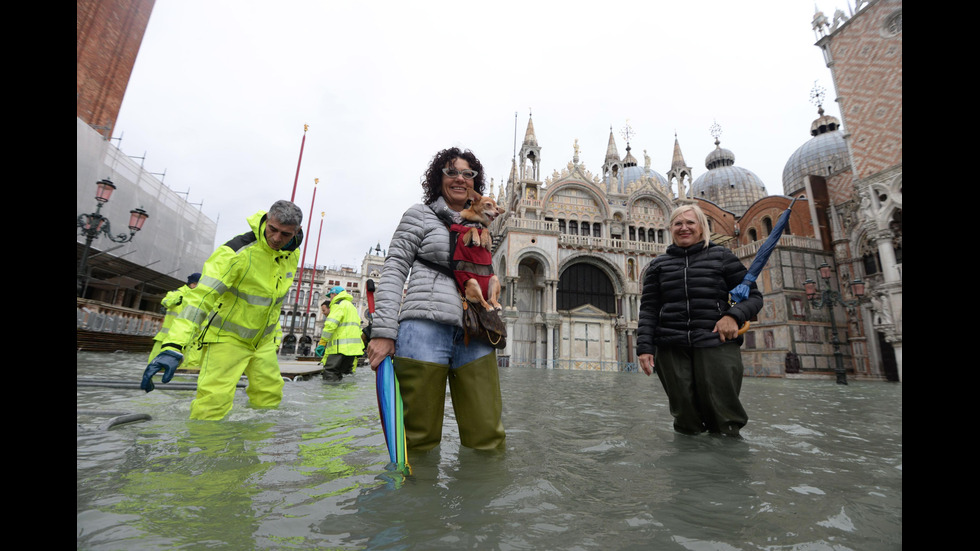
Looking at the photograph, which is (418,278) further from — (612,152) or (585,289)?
(612,152)

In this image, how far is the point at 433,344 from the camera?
2.35 m

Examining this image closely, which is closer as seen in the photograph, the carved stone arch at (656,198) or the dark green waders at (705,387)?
the dark green waders at (705,387)

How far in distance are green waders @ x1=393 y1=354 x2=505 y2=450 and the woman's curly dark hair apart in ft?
3.75

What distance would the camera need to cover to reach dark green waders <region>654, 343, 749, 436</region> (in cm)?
301

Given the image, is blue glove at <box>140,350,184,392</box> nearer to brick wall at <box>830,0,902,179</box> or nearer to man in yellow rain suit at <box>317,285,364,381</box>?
man in yellow rain suit at <box>317,285,364,381</box>

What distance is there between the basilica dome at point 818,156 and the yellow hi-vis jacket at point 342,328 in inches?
1220

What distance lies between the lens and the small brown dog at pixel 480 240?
2.47m

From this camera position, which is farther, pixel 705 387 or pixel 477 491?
pixel 705 387

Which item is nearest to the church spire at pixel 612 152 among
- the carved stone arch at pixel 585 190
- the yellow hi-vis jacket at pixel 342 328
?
the carved stone arch at pixel 585 190

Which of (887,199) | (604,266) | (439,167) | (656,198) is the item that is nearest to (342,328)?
(439,167)

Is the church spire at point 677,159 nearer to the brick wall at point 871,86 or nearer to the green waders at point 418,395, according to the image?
the brick wall at point 871,86

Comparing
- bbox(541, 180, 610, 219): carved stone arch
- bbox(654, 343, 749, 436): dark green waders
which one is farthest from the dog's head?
bbox(541, 180, 610, 219): carved stone arch

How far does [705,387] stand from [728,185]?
3934cm
